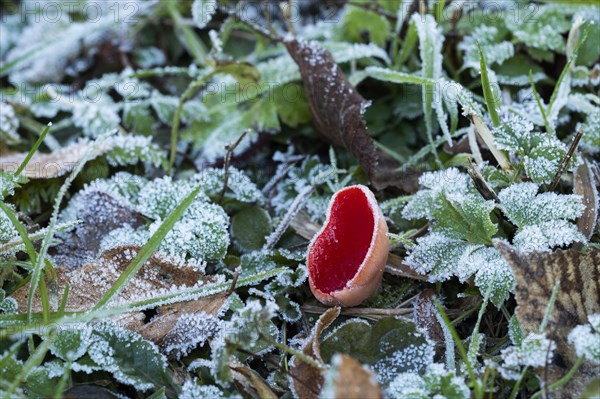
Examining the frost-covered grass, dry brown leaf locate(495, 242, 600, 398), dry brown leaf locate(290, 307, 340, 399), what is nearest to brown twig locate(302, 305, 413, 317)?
the frost-covered grass

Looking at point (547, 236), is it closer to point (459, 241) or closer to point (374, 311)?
point (459, 241)

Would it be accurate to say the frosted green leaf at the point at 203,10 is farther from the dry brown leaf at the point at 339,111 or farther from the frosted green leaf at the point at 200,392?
the frosted green leaf at the point at 200,392

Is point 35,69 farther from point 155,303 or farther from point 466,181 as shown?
point 466,181

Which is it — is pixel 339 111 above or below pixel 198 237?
above

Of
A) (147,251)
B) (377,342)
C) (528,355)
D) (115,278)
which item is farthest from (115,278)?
(528,355)

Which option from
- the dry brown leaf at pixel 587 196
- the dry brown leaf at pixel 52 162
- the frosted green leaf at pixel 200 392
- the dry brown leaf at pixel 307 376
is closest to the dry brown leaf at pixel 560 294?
the dry brown leaf at pixel 587 196

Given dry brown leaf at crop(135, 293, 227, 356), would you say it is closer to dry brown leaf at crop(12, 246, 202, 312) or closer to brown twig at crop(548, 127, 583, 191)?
dry brown leaf at crop(12, 246, 202, 312)
